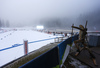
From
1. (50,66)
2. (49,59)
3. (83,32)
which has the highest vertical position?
(83,32)

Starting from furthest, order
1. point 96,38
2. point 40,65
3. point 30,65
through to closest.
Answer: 1. point 96,38
2. point 40,65
3. point 30,65

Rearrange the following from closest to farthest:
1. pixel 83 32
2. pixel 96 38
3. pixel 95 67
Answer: pixel 95 67 < pixel 83 32 < pixel 96 38

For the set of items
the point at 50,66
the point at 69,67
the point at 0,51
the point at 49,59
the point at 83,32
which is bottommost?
the point at 69,67

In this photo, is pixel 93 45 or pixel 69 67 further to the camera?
pixel 93 45

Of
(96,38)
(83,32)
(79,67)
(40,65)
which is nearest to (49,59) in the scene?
(40,65)

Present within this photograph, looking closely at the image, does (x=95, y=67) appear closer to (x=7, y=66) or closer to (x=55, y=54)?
(x=55, y=54)

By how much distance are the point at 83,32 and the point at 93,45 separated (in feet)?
13.1

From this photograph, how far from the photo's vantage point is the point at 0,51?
4277mm

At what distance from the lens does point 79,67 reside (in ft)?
9.00

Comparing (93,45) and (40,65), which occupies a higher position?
(40,65)

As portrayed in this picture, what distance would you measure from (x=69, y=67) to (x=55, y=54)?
1669mm

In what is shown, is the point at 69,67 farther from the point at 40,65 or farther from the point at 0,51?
the point at 0,51

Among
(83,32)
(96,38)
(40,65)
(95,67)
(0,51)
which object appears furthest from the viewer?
(96,38)

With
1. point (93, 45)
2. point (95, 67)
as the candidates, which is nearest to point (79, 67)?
point (95, 67)
